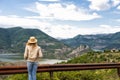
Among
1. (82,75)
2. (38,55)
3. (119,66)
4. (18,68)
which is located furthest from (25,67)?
(119,66)

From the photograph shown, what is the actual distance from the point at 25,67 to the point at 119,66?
184 inches

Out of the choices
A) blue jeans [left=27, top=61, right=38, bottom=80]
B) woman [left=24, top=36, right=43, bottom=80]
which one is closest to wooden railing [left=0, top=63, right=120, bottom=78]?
blue jeans [left=27, top=61, right=38, bottom=80]

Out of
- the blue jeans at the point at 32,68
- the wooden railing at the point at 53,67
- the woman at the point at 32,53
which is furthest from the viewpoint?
the wooden railing at the point at 53,67

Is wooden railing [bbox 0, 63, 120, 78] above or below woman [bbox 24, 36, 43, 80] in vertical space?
below

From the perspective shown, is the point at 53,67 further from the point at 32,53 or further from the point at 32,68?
the point at 32,53

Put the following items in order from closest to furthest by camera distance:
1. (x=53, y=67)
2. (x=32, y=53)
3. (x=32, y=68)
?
(x=32, y=53), (x=32, y=68), (x=53, y=67)

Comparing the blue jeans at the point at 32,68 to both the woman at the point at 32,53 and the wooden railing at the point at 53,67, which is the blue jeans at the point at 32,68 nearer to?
the woman at the point at 32,53

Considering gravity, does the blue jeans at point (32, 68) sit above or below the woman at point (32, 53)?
below

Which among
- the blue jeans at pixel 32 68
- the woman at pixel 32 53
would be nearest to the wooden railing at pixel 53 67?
the blue jeans at pixel 32 68

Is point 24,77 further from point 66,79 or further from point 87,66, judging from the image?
point 87,66

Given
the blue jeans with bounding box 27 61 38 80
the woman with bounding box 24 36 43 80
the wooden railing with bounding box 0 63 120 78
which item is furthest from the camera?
the wooden railing with bounding box 0 63 120 78

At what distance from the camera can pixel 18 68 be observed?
1112cm

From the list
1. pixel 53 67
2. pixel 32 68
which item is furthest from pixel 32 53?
pixel 53 67

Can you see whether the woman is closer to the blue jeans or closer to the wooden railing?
the blue jeans
